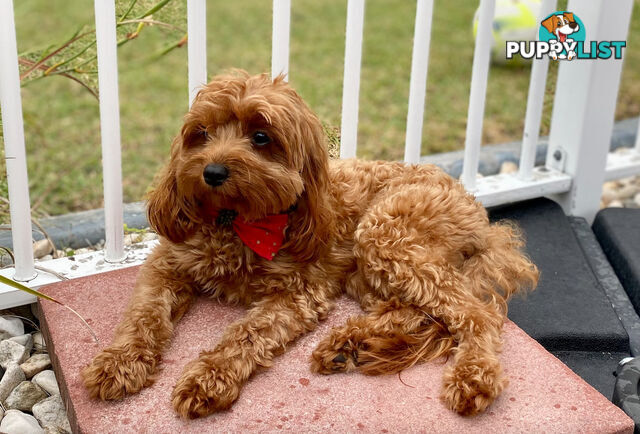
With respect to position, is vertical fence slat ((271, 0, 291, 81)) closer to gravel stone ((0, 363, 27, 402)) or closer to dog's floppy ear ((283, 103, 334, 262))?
dog's floppy ear ((283, 103, 334, 262))

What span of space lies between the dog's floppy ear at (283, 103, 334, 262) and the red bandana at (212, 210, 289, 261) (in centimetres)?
5

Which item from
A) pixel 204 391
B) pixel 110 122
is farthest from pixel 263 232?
pixel 110 122

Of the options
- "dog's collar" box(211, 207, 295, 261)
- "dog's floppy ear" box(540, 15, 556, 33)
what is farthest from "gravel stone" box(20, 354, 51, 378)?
"dog's floppy ear" box(540, 15, 556, 33)

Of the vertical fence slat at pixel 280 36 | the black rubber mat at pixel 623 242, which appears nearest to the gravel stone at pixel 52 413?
the vertical fence slat at pixel 280 36

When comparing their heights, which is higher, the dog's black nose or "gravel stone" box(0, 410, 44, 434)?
the dog's black nose

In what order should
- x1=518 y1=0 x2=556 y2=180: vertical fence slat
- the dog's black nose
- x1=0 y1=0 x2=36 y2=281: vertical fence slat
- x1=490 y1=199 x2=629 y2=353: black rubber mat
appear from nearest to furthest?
the dog's black nose → x1=0 y1=0 x2=36 y2=281: vertical fence slat → x1=490 y1=199 x2=629 y2=353: black rubber mat → x1=518 y1=0 x2=556 y2=180: vertical fence slat

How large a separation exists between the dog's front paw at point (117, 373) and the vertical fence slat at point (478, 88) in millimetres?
2273

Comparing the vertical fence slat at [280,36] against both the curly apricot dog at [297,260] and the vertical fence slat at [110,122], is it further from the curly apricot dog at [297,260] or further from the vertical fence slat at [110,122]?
the vertical fence slat at [110,122]

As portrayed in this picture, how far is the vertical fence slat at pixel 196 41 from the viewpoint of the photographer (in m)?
3.44

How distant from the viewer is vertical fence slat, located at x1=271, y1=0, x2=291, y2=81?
11.8 ft

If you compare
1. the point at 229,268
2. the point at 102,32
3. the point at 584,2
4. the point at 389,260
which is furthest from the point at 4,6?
the point at 584,2

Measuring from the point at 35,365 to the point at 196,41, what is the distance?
5.07ft

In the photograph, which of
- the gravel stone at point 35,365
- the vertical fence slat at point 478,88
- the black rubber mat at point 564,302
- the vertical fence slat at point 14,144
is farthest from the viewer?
the vertical fence slat at point 478,88

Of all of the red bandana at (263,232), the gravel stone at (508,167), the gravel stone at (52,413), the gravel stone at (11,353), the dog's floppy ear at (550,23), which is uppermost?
the dog's floppy ear at (550,23)
